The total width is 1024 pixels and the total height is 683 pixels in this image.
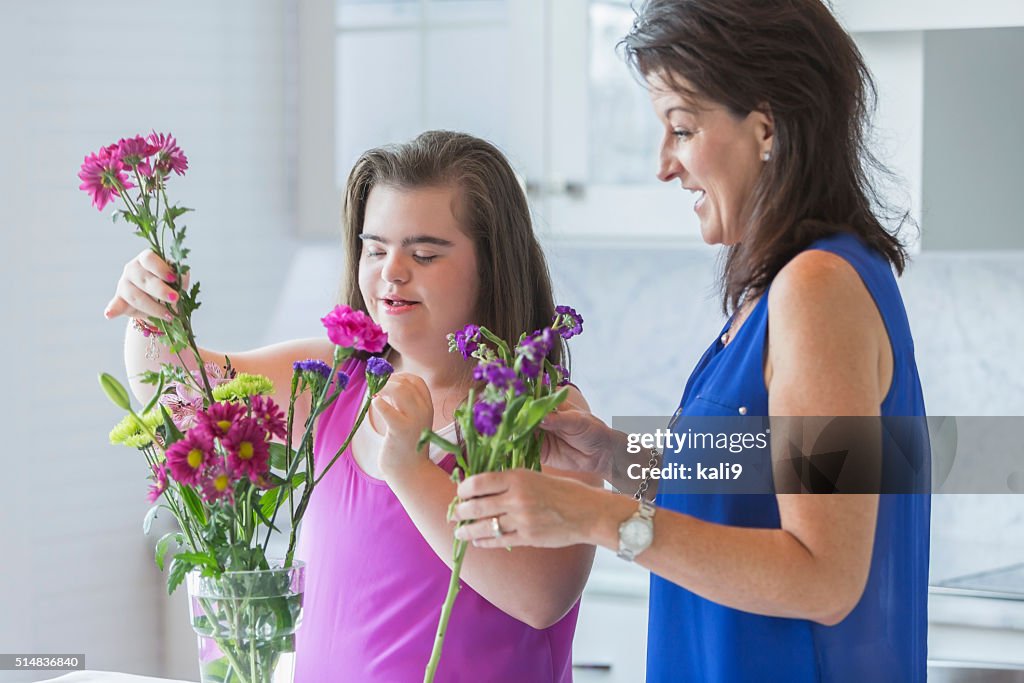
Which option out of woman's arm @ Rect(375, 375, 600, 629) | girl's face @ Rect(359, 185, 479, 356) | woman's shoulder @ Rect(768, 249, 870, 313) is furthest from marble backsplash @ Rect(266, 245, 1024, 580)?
woman's shoulder @ Rect(768, 249, 870, 313)

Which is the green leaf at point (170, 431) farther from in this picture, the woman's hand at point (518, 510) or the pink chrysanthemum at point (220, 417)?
the woman's hand at point (518, 510)

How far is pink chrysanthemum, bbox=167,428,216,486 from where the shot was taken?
2.86ft

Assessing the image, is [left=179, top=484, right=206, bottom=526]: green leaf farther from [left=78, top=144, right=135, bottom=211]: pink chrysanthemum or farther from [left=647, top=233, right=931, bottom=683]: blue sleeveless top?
[left=647, top=233, right=931, bottom=683]: blue sleeveless top

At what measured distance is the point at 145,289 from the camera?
1063mm

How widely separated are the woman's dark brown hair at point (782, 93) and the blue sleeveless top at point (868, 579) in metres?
0.03

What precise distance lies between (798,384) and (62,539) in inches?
66.3

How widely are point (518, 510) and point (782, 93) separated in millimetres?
428

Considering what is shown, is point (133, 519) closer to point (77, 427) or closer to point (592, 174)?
point (77, 427)

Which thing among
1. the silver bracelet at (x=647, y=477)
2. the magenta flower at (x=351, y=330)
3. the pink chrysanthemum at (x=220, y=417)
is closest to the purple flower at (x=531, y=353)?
the magenta flower at (x=351, y=330)

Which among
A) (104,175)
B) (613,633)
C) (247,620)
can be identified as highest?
(104,175)

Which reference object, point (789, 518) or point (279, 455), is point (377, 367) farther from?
point (789, 518)

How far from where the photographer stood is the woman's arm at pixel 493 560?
1.15 metres

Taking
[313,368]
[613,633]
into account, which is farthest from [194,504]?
[613,633]

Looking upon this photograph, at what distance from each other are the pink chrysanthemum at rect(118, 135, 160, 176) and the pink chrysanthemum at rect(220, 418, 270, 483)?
0.23 metres
